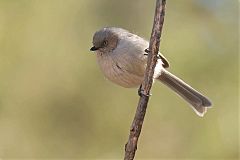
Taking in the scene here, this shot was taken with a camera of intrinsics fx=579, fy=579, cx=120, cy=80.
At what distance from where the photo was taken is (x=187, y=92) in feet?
19.1

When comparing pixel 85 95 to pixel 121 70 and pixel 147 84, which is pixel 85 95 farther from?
pixel 147 84

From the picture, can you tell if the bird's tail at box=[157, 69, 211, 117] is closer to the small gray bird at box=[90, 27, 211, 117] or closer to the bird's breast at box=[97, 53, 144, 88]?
the small gray bird at box=[90, 27, 211, 117]

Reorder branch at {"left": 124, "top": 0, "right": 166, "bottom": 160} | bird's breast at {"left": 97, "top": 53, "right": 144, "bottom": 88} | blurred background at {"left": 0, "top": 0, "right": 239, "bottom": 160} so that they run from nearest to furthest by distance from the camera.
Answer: branch at {"left": 124, "top": 0, "right": 166, "bottom": 160}, bird's breast at {"left": 97, "top": 53, "right": 144, "bottom": 88}, blurred background at {"left": 0, "top": 0, "right": 239, "bottom": 160}

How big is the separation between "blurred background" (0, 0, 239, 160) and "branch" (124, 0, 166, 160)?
2632 mm

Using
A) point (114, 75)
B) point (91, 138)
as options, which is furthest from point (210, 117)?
point (114, 75)

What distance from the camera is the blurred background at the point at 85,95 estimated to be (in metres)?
6.46

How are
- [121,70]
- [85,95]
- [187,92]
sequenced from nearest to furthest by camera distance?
[121,70] < [187,92] < [85,95]

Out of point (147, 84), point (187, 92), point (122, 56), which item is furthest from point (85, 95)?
point (147, 84)

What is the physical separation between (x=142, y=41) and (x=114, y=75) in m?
0.44

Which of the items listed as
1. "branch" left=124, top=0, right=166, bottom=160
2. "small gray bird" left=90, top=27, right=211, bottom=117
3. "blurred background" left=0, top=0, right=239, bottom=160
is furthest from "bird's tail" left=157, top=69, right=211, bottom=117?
"branch" left=124, top=0, right=166, bottom=160

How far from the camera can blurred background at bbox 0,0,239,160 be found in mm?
6457

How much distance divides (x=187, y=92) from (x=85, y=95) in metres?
1.47

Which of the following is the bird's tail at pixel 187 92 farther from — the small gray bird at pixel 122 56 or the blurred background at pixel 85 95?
the blurred background at pixel 85 95

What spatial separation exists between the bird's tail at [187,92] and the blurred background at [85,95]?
2.30 ft
